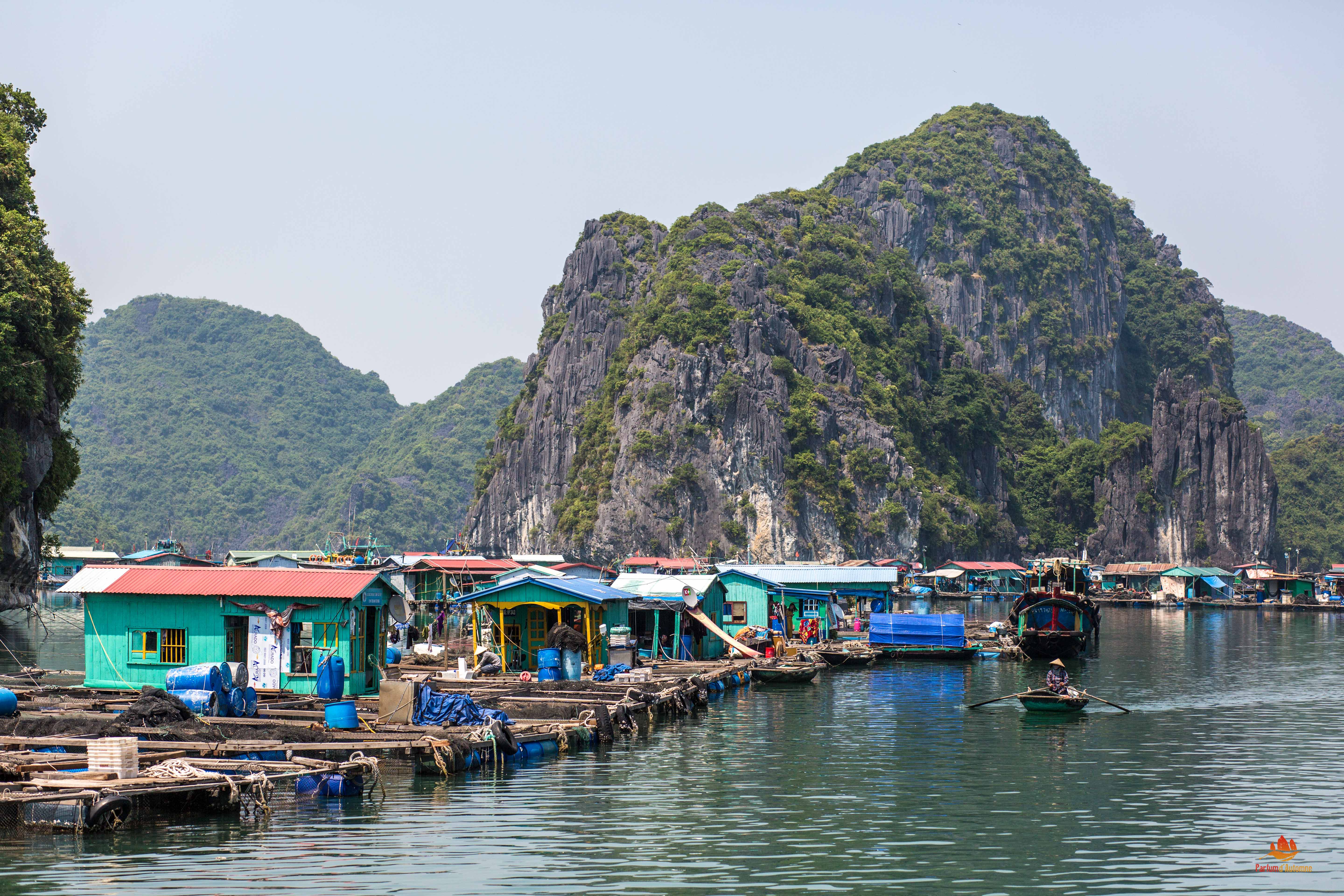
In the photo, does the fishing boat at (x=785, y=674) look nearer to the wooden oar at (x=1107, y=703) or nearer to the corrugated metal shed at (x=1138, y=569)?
the wooden oar at (x=1107, y=703)

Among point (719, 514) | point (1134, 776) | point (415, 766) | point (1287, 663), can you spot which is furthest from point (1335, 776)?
point (719, 514)

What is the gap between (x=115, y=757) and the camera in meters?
21.6

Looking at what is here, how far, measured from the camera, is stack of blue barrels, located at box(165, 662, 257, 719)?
28.3 meters

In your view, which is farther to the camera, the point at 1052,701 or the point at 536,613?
the point at 536,613

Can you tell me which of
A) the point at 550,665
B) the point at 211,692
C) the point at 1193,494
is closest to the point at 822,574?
the point at 550,665

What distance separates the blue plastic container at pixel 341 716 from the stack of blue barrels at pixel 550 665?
10679 mm

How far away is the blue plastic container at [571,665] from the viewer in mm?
38875

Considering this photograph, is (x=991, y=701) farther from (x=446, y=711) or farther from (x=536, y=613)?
(x=446, y=711)

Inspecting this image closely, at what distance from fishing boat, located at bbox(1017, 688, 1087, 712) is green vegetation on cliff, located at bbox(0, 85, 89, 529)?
45825mm

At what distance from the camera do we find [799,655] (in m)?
53.6

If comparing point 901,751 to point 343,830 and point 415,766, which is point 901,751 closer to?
point 415,766

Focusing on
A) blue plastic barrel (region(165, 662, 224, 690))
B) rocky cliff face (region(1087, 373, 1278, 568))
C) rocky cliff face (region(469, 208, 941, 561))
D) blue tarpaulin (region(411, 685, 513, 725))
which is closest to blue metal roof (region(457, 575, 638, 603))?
blue tarpaulin (region(411, 685, 513, 725))

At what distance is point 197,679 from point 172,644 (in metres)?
4.43

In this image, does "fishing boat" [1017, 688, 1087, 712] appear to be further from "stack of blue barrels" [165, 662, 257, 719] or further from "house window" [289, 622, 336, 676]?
"stack of blue barrels" [165, 662, 257, 719]
